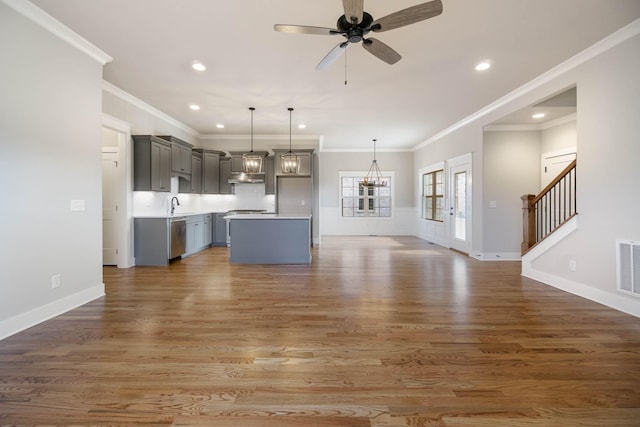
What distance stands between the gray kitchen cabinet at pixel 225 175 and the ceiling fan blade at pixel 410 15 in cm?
600

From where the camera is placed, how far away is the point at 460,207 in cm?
698

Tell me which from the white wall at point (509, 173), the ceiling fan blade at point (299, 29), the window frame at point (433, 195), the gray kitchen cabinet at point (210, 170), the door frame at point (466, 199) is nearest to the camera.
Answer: the ceiling fan blade at point (299, 29)

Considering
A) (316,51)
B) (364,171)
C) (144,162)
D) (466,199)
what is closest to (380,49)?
(316,51)

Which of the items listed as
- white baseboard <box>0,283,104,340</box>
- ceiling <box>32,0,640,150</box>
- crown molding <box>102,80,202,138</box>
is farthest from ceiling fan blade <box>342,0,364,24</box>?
crown molding <box>102,80,202,138</box>

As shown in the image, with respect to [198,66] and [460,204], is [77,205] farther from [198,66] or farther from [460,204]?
[460,204]

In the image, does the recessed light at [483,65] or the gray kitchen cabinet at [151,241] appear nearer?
the recessed light at [483,65]

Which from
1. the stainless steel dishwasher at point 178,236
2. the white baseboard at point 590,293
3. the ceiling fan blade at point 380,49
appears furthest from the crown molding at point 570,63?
the stainless steel dishwasher at point 178,236

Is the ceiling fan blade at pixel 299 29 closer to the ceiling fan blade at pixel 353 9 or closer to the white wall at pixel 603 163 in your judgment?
the ceiling fan blade at pixel 353 9

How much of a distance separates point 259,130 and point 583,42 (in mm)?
6052

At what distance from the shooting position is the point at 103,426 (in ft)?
4.98

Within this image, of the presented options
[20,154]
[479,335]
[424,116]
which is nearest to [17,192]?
[20,154]

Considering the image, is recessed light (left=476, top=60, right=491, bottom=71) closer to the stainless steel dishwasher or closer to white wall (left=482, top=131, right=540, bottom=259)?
white wall (left=482, top=131, right=540, bottom=259)

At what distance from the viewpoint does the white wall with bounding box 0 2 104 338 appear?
261 cm

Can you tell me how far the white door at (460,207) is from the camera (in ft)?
21.3
